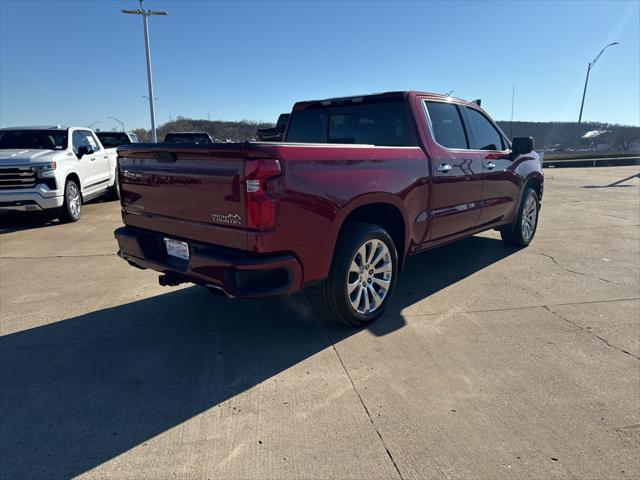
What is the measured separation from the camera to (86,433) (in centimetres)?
246

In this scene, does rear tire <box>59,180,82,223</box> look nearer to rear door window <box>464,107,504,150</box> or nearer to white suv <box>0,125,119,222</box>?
white suv <box>0,125,119,222</box>

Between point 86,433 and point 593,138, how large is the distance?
222 feet

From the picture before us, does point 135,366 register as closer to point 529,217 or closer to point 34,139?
point 529,217

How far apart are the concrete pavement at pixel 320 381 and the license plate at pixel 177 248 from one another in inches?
28.7

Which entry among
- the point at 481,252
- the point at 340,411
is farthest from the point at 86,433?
the point at 481,252

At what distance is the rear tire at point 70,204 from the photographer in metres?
8.36

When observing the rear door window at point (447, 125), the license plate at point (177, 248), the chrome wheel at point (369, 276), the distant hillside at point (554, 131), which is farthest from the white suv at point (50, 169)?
the distant hillside at point (554, 131)

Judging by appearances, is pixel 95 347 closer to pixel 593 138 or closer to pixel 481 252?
pixel 481 252

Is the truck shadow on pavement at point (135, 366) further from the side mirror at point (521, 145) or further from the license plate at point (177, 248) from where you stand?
the side mirror at point (521, 145)

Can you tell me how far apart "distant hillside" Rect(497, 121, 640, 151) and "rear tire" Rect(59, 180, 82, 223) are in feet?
157

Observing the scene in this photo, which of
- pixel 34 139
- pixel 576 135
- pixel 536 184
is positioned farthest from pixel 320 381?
pixel 576 135

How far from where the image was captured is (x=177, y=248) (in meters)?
3.37

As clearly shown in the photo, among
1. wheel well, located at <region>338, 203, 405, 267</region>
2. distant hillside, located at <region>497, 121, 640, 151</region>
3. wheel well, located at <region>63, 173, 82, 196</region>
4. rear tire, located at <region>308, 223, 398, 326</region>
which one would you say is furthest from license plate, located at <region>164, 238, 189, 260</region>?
distant hillside, located at <region>497, 121, 640, 151</region>

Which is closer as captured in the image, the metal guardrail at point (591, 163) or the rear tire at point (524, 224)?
the rear tire at point (524, 224)
